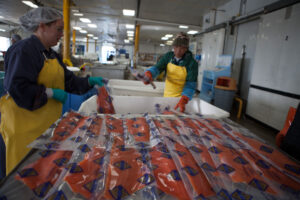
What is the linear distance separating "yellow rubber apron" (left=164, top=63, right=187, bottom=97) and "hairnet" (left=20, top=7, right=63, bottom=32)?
1.32m

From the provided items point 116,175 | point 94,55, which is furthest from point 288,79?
point 94,55

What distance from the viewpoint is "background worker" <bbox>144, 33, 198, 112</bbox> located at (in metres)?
2.01

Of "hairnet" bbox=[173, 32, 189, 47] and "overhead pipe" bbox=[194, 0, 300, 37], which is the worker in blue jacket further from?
"overhead pipe" bbox=[194, 0, 300, 37]

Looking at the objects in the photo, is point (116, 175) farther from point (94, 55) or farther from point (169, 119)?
point (94, 55)

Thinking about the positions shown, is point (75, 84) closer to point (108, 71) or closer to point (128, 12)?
point (108, 71)

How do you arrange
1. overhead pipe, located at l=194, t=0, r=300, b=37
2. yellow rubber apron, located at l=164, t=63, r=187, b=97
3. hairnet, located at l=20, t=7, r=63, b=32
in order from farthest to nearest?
overhead pipe, located at l=194, t=0, r=300, b=37 < yellow rubber apron, located at l=164, t=63, r=187, b=97 < hairnet, located at l=20, t=7, r=63, b=32

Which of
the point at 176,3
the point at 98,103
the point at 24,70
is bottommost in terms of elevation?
the point at 98,103

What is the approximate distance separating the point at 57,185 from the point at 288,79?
4.24 m

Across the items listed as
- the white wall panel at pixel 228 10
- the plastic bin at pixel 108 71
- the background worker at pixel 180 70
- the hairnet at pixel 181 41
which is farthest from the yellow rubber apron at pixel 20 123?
the white wall panel at pixel 228 10

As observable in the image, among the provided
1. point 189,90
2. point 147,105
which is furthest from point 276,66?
point 147,105

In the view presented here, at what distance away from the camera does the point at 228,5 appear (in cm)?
677

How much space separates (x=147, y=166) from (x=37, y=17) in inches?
48.0

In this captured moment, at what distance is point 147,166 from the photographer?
84 cm

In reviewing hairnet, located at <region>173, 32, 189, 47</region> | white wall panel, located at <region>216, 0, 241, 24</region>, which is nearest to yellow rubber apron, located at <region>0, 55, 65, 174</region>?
hairnet, located at <region>173, 32, 189, 47</region>
